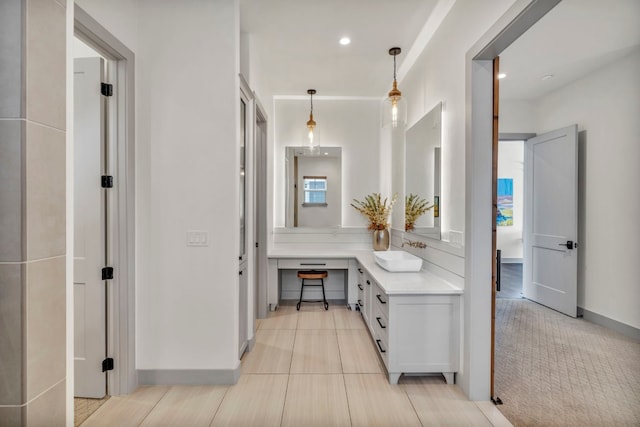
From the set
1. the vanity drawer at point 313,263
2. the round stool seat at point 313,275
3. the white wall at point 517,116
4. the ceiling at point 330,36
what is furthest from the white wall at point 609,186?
the round stool seat at point 313,275

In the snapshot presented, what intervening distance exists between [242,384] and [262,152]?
255 cm

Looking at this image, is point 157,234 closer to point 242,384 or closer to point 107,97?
point 107,97

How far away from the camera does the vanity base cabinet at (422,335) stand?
2.50 meters

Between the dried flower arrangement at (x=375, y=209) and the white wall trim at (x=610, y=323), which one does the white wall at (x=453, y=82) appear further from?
the white wall trim at (x=610, y=323)

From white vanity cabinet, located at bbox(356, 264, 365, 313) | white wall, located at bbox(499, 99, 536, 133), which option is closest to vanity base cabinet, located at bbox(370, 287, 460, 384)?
white vanity cabinet, located at bbox(356, 264, 365, 313)

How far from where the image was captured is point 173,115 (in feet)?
8.24

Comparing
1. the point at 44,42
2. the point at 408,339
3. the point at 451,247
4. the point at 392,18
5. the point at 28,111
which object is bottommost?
the point at 408,339

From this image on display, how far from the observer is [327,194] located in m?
4.88

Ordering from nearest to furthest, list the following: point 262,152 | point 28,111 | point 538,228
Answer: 1. point 28,111
2. point 262,152
3. point 538,228

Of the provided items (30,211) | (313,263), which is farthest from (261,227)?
(30,211)

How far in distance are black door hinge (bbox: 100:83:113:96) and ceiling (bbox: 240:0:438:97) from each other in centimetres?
119

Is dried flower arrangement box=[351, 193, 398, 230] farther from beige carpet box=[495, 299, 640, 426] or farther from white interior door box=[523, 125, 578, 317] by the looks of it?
white interior door box=[523, 125, 578, 317]

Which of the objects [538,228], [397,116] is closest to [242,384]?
[397,116]

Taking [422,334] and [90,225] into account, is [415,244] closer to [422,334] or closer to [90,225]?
[422,334]
